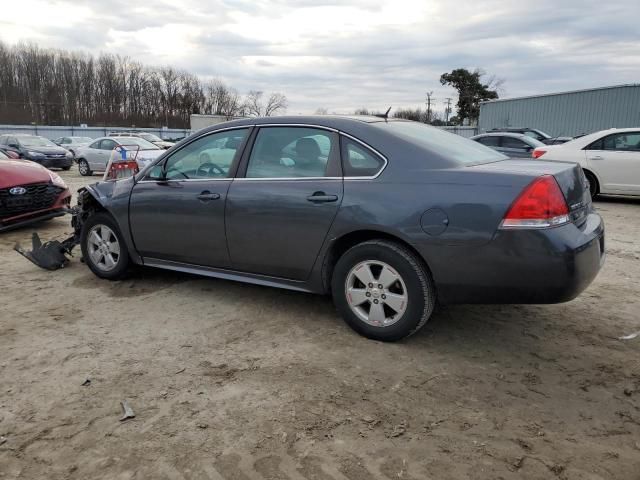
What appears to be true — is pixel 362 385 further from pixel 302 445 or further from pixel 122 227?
pixel 122 227

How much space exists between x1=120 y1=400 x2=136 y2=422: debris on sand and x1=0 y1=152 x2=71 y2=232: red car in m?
5.45

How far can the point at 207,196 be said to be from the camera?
4.28m

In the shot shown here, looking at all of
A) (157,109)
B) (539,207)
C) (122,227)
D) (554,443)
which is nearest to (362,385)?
(554,443)

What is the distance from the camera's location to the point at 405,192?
3.42 meters

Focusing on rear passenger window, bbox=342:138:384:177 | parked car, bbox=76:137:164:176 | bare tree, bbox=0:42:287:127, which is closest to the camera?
rear passenger window, bbox=342:138:384:177

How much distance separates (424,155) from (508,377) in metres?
1.52

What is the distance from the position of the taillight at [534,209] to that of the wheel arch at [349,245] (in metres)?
0.62

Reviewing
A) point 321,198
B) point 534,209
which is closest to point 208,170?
point 321,198

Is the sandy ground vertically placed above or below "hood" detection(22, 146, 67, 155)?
below

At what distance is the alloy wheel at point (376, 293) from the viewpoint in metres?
3.52

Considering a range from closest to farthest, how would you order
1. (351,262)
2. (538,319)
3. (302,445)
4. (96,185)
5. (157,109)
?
(302,445) < (351,262) < (538,319) < (96,185) < (157,109)

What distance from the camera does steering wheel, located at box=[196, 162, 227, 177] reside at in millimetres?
4352

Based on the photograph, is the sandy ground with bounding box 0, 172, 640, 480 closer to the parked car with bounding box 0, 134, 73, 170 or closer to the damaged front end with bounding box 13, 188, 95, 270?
the damaged front end with bounding box 13, 188, 95, 270

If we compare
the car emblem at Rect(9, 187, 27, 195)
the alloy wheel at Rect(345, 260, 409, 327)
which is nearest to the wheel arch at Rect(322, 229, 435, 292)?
the alloy wheel at Rect(345, 260, 409, 327)
